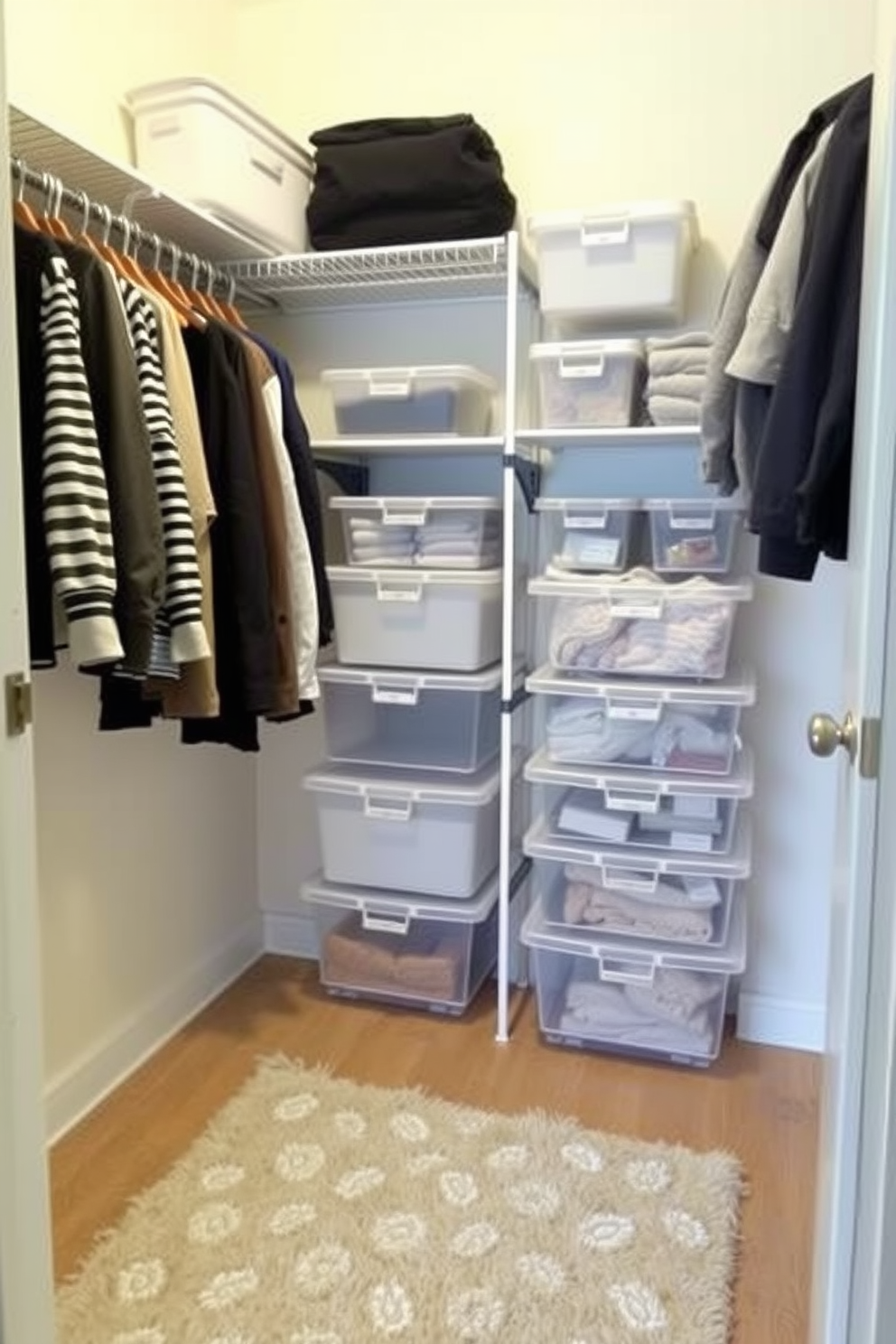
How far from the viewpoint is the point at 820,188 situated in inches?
52.8

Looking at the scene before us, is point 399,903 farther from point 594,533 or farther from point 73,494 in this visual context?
point 73,494

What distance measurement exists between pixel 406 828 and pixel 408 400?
98cm

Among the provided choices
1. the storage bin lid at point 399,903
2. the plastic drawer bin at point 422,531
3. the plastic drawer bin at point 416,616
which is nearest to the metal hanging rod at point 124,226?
the plastic drawer bin at point 422,531

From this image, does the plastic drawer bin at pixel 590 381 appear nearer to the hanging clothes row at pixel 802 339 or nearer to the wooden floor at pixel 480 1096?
the hanging clothes row at pixel 802 339

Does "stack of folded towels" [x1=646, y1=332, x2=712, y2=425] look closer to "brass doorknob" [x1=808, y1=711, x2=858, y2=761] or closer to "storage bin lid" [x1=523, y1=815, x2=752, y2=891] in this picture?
"storage bin lid" [x1=523, y1=815, x2=752, y2=891]

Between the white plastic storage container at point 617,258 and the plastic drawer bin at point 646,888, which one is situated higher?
the white plastic storage container at point 617,258

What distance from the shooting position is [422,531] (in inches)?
88.1

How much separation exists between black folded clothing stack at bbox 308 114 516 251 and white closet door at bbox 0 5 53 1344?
4.16 feet

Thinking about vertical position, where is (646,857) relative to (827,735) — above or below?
below

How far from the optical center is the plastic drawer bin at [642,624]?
204 centimetres

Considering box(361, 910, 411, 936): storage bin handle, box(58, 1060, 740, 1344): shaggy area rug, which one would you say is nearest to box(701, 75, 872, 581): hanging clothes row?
box(58, 1060, 740, 1344): shaggy area rug

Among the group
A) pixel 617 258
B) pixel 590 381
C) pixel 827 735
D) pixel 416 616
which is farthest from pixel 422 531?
pixel 827 735

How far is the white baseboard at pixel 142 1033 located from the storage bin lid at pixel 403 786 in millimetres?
575

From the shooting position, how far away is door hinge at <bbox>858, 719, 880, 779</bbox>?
87cm
